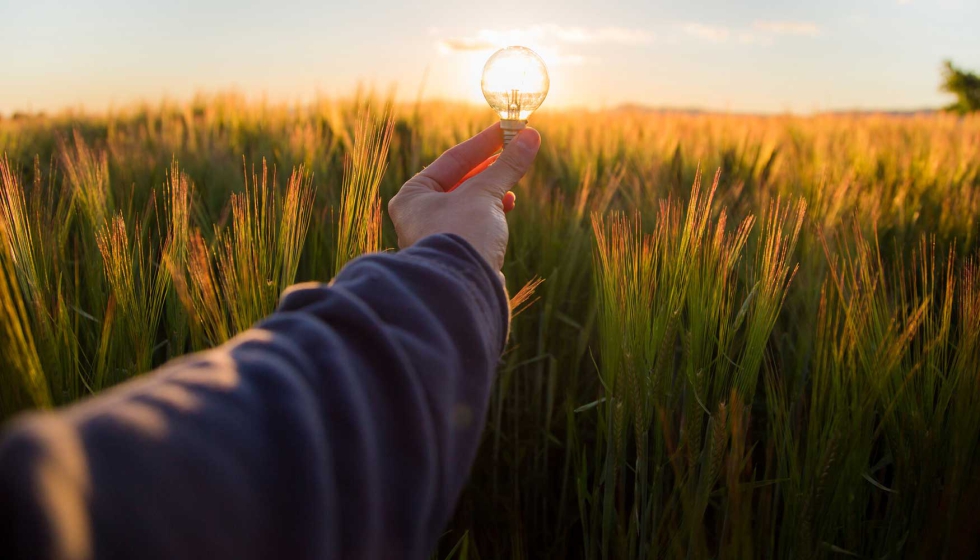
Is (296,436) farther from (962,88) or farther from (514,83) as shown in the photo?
(962,88)

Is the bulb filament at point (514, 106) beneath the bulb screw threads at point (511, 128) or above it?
above

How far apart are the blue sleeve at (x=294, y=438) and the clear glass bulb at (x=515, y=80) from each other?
40 cm

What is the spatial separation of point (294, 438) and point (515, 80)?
2.26 ft

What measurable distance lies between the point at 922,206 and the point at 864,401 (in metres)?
1.60

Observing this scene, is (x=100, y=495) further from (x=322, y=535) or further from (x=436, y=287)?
(x=436, y=287)

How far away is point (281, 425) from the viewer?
0.41 m

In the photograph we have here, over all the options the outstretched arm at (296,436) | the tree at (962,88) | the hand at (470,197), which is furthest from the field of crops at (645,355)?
the tree at (962,88)

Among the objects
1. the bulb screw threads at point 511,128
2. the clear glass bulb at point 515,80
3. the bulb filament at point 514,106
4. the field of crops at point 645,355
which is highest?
the clear glass bulb at point 515,80

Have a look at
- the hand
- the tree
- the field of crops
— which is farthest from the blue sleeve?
the tree

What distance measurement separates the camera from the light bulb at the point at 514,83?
948mm

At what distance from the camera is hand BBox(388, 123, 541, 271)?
83cm

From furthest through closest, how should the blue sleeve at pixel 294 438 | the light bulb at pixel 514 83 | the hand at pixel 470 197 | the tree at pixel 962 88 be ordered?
the tree at pixel 962 88 → the light bulb at pixel 514 83 → the hand at pixel 470 197 → the blue sleeve at pixel 294 438

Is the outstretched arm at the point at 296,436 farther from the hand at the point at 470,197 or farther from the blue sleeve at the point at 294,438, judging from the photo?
the hand at the point at 470,197

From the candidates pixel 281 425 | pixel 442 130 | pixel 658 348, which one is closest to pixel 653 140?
pixel 442 130
